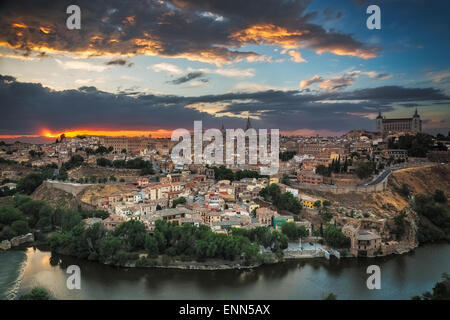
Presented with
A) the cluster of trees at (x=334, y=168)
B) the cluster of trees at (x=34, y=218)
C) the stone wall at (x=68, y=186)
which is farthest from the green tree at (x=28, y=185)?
the cluster of trees at (x=334, y=168)

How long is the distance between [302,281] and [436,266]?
268 cm

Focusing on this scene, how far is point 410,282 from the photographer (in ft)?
17.0

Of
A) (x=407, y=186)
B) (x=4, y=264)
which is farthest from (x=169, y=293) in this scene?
(x=407, y=186)

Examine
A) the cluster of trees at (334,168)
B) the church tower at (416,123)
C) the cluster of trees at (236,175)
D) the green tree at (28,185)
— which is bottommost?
the green tree at (28,185)

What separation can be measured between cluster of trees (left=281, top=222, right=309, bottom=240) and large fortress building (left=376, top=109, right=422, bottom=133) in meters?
15.8

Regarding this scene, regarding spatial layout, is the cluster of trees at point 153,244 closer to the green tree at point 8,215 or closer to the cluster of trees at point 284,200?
the green tree at point 8,215

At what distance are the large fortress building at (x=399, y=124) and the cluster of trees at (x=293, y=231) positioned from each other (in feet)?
51.9

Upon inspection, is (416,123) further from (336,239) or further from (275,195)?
(336,239)

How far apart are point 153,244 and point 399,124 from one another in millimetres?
19081

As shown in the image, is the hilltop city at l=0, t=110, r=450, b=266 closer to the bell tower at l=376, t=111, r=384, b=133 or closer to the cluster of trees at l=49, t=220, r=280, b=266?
the cluster of trees at l=49, t=220, r=280, b=266

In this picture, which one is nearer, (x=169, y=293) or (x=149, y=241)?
(x=169, y=293)

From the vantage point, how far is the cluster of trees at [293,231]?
663 cm
